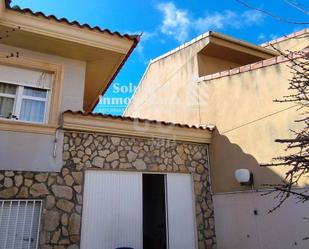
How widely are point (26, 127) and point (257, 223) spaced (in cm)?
680

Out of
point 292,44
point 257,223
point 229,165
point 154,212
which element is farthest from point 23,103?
point 292,44

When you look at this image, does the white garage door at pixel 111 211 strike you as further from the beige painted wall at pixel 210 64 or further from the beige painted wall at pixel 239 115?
the beige painted wall at pixel 210 64

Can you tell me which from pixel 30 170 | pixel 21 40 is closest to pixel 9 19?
pixel 21 40

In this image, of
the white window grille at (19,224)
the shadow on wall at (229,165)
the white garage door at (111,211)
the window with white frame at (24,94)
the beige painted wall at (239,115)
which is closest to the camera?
the white window grille at (19,224)

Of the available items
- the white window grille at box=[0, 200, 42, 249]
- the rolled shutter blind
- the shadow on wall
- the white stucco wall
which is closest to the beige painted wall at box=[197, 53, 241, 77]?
the shadow on wall

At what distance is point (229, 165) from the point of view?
9273 mm

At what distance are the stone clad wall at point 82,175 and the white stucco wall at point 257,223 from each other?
18.1 inches

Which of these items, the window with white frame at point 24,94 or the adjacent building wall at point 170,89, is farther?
the adjacent building wall at point 170,89

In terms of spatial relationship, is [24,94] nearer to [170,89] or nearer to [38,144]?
[38,144]

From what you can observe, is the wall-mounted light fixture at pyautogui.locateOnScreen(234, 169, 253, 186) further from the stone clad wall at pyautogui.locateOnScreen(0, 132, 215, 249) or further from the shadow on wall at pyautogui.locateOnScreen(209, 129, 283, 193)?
the stone clad wall at pyautogui.locateOnScreen(0, 132, 215, 249)

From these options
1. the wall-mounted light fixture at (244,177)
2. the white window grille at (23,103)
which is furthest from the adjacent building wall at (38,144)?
the wall-mounted light fixture at (244,177)

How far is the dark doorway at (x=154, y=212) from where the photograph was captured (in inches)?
475

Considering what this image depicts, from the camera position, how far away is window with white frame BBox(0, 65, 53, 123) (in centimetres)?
773

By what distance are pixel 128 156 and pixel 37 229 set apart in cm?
308
